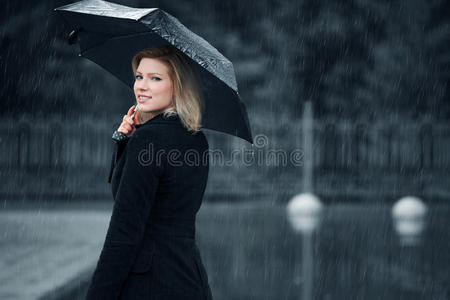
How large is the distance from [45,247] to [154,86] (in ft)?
20.9

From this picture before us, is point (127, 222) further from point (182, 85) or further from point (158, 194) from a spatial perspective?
point (182, 85)

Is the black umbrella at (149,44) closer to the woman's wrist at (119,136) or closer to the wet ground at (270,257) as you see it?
Result: the woman's wrist at (119,136)

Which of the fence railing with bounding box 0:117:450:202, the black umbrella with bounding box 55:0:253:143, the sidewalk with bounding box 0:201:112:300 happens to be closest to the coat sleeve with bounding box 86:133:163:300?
the black umbrella with bounding box 55:0:253:143

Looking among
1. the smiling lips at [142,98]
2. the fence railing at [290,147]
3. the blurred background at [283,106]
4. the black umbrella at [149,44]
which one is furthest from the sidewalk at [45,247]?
the fence railing at [290,147]

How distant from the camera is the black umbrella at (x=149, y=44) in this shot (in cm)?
248

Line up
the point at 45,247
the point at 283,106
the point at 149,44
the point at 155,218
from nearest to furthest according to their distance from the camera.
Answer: the point at 155,218
the point at 149,44
the point at 45,247
the point at 283,106

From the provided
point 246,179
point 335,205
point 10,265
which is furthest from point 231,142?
point 10,265

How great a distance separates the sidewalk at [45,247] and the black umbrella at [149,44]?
2.97 metres

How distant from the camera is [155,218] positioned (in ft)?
7.38

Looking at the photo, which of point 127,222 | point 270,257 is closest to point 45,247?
point 270,257

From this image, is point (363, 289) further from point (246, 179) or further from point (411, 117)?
point (411, 117)

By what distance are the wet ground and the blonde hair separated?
3.56m

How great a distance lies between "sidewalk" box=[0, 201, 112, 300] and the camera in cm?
581

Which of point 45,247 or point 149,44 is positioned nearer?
point 149,44
